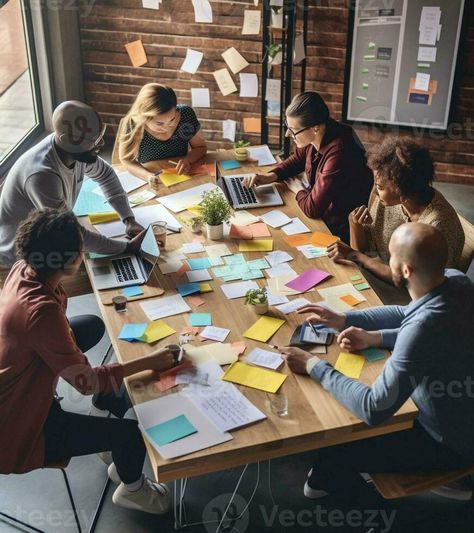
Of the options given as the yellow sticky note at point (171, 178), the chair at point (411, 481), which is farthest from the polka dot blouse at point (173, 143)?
the chair at point (411, 481)

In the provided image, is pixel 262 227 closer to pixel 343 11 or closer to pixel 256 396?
pixel 256 396

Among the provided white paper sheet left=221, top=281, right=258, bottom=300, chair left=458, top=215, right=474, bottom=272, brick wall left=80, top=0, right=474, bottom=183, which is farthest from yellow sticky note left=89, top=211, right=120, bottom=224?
brick wall left=80, top=0, right=474, bottom=183

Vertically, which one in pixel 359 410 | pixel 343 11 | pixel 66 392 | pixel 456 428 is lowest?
pixel 66 392

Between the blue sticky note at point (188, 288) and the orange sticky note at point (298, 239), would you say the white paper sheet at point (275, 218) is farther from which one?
the blue sticky note at point (188, 288)

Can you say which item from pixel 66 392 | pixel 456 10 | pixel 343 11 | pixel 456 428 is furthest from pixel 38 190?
pixel 456 10

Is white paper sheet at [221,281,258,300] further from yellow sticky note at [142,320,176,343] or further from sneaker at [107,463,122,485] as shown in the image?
sneaker at [107,463,122,485]

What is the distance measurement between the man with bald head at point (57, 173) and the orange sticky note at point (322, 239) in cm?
81

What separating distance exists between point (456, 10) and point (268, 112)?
4.82 ft

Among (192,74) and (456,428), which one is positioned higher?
(192,74)

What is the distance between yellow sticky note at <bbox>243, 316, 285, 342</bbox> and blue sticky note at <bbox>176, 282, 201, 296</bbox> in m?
0.33

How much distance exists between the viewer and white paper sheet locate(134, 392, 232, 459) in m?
2.20

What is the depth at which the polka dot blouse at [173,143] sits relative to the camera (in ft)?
13.2

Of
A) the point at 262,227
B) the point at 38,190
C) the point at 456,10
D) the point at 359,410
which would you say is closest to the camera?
the point at 359,410

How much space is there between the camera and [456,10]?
4.86 metres
